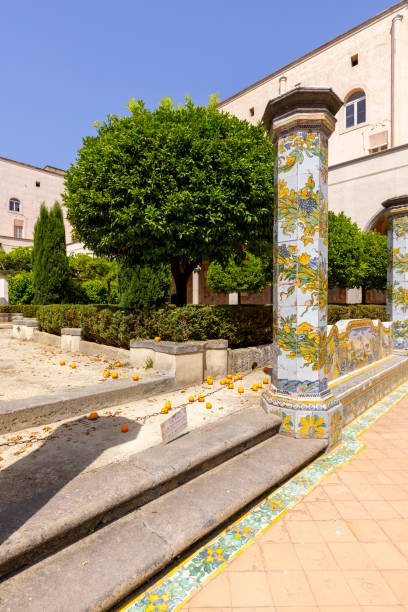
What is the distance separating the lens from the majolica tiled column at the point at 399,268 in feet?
25.7

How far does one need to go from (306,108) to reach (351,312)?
11594 millimetres

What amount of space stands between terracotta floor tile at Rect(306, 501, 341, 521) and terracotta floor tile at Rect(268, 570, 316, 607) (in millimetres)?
605

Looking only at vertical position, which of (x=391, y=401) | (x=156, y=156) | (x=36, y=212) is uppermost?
(x=36, y=212)

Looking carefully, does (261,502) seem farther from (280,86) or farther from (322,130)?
(280,86)

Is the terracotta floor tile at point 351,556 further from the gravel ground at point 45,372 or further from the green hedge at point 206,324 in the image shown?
the green hedge at point 206,324

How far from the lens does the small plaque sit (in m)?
2.94

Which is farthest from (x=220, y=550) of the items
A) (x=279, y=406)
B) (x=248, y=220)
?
(x=248, y=220)

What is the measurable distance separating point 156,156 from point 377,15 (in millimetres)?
26147

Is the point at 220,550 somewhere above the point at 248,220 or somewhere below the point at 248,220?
below

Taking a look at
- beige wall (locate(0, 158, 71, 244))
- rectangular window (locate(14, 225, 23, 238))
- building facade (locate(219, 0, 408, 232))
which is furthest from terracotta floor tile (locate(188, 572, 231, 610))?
rectangular window (locate(14, 225, 23, 238))

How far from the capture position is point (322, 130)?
3.66 meters

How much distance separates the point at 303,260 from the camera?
3590 mm

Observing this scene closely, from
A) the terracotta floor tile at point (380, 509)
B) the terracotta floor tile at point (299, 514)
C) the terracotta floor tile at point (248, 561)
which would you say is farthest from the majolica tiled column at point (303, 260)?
the terracotta floor tile at point (248, 561)

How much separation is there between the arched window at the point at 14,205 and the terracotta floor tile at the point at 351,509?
44.7 metres
